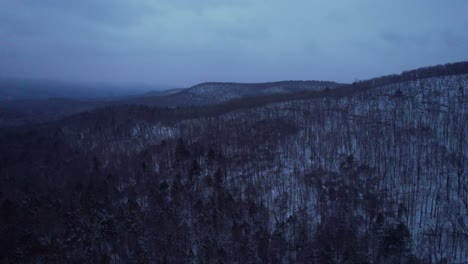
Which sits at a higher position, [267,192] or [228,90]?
[228,90]

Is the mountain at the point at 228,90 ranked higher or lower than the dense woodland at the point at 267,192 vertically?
higher

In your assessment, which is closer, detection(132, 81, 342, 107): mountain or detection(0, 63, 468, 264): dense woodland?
detection(0, 63, 468, 264): dense woodland

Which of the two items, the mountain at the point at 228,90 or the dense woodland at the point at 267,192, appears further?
the mountain at the point at 228,90

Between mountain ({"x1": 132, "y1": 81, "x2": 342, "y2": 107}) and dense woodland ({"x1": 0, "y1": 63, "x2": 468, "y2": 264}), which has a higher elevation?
mountain ({"x1": 132, "y1": 81, "x2": 342, "y2": 107})

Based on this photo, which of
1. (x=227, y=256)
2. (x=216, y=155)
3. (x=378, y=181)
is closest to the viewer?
(x=227, y=256)

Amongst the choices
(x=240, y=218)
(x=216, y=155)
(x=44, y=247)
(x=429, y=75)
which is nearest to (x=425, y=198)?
(x=240, y=218)

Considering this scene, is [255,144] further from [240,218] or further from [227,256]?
[227,256]

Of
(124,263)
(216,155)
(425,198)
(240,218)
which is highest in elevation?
(216,155)

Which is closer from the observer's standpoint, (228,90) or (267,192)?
(267,192)
